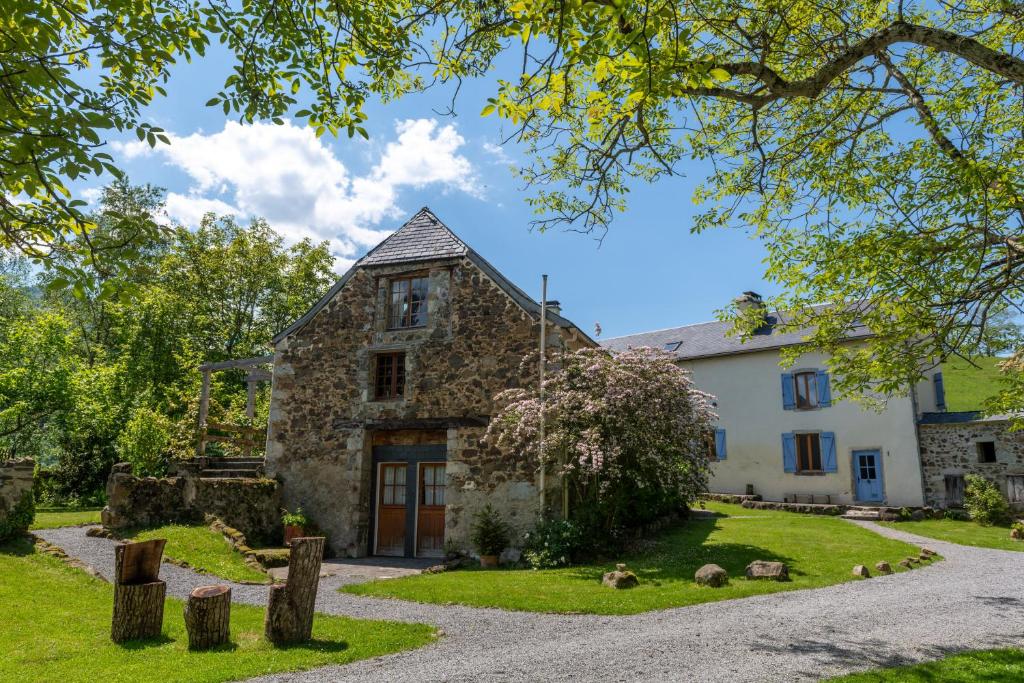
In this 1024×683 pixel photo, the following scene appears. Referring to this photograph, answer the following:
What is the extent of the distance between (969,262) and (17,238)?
916 centimetres

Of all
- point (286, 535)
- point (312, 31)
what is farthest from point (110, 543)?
point (312, 31)

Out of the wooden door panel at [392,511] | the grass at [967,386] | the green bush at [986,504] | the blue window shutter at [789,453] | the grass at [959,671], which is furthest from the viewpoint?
the grass at [967,386]

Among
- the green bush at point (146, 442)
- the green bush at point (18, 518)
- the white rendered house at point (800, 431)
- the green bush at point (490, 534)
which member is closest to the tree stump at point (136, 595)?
the green bush at point (18, 518)

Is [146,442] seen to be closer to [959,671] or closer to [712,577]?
[712,577]

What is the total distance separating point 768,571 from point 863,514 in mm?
11541

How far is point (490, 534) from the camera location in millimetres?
12641

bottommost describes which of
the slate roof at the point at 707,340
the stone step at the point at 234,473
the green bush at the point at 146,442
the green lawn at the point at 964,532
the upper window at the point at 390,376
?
the green lawn at the point at 964,532

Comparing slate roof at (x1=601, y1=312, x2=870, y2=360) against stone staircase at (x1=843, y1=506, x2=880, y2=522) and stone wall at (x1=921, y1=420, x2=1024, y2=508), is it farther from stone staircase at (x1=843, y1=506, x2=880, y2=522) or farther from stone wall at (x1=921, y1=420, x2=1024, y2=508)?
stone staircase at (x1=843, y1=506, x2=880, y2=522)

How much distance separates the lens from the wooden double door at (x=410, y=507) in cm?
1394

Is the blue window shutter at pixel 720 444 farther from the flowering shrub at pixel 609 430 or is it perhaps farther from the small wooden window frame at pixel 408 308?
the small wooden window frame at pixel 408 308

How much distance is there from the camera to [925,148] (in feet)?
27.4

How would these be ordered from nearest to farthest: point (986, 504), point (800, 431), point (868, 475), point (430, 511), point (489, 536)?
point (489, 536) → point (430, 511) → point (986, 504) → point (868, 475) → point (800, 431)

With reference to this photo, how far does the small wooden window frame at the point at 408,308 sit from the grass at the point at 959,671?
431 inches

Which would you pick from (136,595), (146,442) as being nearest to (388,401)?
(146,442)
